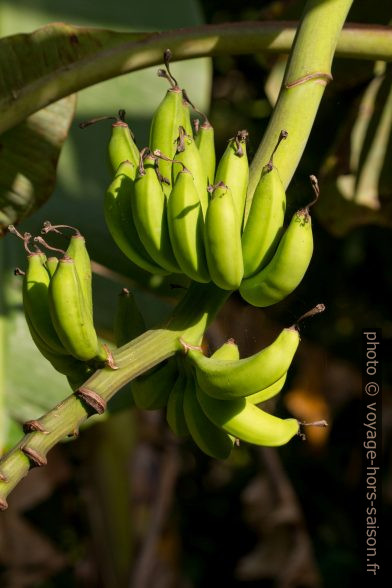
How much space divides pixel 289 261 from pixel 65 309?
0.61 ft

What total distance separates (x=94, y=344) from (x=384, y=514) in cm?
178

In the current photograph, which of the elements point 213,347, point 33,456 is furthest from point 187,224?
point 213,347

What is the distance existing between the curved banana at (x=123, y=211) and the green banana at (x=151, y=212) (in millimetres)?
23

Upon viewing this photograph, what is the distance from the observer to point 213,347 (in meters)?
1.52

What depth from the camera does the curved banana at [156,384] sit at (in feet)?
2.50

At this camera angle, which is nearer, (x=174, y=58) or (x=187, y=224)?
(x=187, y=224)

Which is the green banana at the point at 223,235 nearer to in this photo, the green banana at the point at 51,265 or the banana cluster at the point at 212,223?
the banana cluster at the point at 212,223

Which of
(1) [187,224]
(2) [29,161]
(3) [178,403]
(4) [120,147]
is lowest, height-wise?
(3) [178,403]

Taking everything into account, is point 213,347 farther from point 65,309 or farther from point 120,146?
point 65,309

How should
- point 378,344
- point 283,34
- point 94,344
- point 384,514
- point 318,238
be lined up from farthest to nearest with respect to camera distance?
point 384,514, point 318,238, point 378,344, point 283,34, point 94,344

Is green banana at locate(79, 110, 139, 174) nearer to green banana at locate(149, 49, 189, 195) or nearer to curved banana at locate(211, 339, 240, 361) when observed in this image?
green banana at locate(149, 49, 189, 195)

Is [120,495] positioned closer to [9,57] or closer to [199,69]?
[199,69]

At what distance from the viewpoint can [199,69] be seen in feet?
4.72

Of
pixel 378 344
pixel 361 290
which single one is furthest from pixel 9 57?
pixel 361 290
